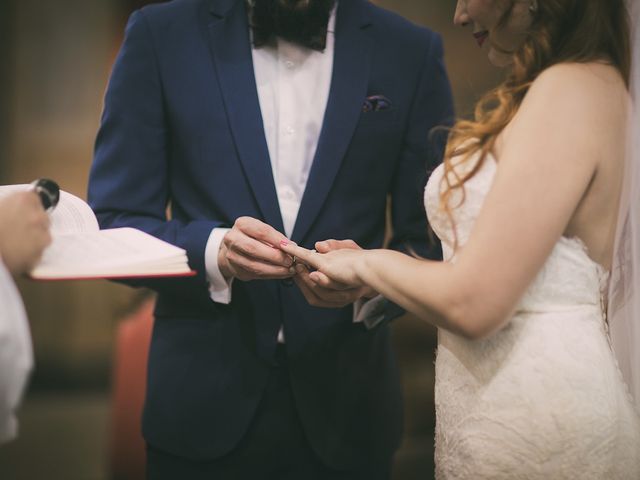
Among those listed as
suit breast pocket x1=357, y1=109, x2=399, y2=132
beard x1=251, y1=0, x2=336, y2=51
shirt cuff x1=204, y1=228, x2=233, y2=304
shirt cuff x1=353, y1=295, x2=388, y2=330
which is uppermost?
beard x1=251, y1=0, x2=336, y2=51

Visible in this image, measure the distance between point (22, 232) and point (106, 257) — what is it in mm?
120

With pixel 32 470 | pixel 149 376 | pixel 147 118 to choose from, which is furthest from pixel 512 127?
pixel 32 470

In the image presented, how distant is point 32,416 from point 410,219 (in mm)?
3354

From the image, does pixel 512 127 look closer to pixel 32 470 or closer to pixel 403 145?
pixel 403 145

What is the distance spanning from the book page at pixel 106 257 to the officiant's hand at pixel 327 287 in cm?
32

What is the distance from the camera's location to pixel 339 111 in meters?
1.55

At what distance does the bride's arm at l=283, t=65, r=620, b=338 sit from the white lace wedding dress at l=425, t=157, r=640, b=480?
0.10 meters

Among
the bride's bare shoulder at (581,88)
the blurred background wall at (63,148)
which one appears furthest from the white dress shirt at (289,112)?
the blurred background wall at (63,148)

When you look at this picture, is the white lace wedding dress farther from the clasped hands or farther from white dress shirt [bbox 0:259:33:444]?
white dress shirt [bbox 0:259:33:444]

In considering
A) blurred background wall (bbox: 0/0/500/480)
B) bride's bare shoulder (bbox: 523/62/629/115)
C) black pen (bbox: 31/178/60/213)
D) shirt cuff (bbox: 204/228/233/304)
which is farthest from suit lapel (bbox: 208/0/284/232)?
blurred background wall (bbox: 0/0/500/480)

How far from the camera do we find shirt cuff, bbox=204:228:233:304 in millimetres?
1462

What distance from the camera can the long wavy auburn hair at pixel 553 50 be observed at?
1.20 m

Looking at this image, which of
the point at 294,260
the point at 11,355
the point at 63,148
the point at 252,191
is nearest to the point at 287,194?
the point at 252,191

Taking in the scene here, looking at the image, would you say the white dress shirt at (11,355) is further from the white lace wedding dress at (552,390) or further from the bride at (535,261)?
the white lace wedding dress at (552,390)
